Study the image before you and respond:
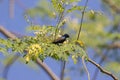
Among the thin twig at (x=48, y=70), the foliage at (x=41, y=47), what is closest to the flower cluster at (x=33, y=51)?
the foliage at (x=41, y=47)

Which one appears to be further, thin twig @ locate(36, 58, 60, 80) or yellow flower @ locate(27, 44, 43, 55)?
thin twig @ locate(36, 58, 60, 80)

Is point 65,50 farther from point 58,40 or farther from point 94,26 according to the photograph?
point 94,26

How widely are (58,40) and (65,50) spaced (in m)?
0.06

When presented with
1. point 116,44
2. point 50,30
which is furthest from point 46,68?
point 116,44

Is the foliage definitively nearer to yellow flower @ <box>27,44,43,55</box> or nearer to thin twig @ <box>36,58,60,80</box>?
yellow flower @ <box>27,44,43,55</box>

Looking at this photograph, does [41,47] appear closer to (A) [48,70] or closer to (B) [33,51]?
(B) [33,51]

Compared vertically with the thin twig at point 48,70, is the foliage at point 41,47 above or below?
above

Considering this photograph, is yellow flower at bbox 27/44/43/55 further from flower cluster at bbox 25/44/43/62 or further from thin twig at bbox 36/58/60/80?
thin twig at bbox 36/58/60/80

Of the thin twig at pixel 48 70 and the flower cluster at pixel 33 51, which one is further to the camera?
the thin twig at pixel 48 70

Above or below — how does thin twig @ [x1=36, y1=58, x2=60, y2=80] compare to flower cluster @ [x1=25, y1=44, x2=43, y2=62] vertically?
below

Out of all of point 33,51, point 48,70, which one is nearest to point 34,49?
point 33,51

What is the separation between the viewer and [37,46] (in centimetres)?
147

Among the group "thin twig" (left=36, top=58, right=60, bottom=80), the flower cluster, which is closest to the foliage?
the flower cluster

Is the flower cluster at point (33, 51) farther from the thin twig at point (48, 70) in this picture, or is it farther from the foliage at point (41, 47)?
the thin twig at point (48, 70)
